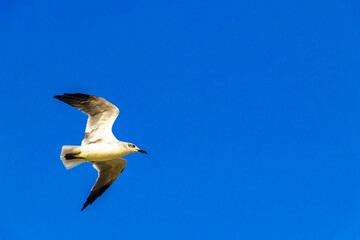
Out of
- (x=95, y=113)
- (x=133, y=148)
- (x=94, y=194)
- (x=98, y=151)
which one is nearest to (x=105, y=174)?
(x=94, y=194)

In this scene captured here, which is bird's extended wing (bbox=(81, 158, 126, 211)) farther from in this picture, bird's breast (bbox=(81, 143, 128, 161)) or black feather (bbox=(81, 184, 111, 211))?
bird's breast (bbox=(81, 143, 128, 161))

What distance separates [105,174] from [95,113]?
7.19ft

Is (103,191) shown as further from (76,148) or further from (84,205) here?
(76,148)

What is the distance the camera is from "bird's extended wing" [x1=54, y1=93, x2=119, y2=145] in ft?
39.1

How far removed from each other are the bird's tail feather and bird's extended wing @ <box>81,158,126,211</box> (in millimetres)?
1298

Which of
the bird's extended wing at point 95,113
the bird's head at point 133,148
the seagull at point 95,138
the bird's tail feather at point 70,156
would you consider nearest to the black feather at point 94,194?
the seagull at point 95,138

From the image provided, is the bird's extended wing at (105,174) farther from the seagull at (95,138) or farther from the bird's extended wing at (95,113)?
the bird's extended wing at (95,113)

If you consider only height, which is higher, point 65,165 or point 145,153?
point 145,153

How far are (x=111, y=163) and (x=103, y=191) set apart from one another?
0.90m

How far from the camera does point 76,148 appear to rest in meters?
11.9

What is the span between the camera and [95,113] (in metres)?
12.2

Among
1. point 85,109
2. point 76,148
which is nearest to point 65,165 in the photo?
point 76,148

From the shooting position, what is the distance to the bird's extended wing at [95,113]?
11.9m

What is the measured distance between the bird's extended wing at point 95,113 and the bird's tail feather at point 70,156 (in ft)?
1.44
